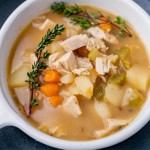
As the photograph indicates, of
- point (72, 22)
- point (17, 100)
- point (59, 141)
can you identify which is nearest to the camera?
point (59, 141)

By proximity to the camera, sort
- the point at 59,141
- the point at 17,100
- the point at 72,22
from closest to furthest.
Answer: the point at 59,141
the point at 17,100
the point at 72,22

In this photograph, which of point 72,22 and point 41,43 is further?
point 72,22

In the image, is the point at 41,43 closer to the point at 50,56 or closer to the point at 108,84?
the point at 50,56

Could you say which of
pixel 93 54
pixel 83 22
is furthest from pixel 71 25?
pixel 93 54

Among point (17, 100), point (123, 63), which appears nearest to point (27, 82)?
point (17, 100)

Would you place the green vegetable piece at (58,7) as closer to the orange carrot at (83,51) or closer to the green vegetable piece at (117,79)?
the orange carrot at (83,51)

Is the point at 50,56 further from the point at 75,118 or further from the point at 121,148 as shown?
the point at 121,148

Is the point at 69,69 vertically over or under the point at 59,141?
over
